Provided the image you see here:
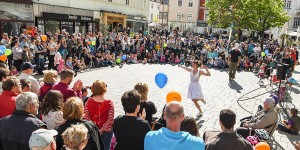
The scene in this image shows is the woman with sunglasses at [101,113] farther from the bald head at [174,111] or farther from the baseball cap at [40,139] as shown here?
the bald head at [174,111]

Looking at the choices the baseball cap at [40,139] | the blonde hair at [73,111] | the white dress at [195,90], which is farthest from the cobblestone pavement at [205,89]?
the baseball cap at [40,139]

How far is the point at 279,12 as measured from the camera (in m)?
29.6

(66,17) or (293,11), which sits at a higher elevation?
(293,11)

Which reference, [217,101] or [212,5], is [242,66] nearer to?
[217,101]

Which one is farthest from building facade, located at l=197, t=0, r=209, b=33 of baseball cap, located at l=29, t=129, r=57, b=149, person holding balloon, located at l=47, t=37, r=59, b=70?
baseball cap, located at l=29, t=129, r=57, b=149

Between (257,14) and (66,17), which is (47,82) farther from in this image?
(257,14)

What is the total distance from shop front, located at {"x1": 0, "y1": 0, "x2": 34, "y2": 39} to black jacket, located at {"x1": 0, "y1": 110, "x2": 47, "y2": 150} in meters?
15.5

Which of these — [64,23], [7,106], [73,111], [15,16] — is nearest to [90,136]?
[73,111]

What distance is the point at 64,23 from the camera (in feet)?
71.6

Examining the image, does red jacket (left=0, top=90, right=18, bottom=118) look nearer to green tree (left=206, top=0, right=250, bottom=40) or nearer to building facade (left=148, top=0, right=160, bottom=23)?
green tree (left=206, top=0, right=250, bottom=40)

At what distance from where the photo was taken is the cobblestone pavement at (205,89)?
310 inches

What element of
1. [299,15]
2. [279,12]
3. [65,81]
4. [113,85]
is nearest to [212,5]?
[279,12]

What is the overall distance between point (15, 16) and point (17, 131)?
16207 mm

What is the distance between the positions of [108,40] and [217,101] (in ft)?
35.7
